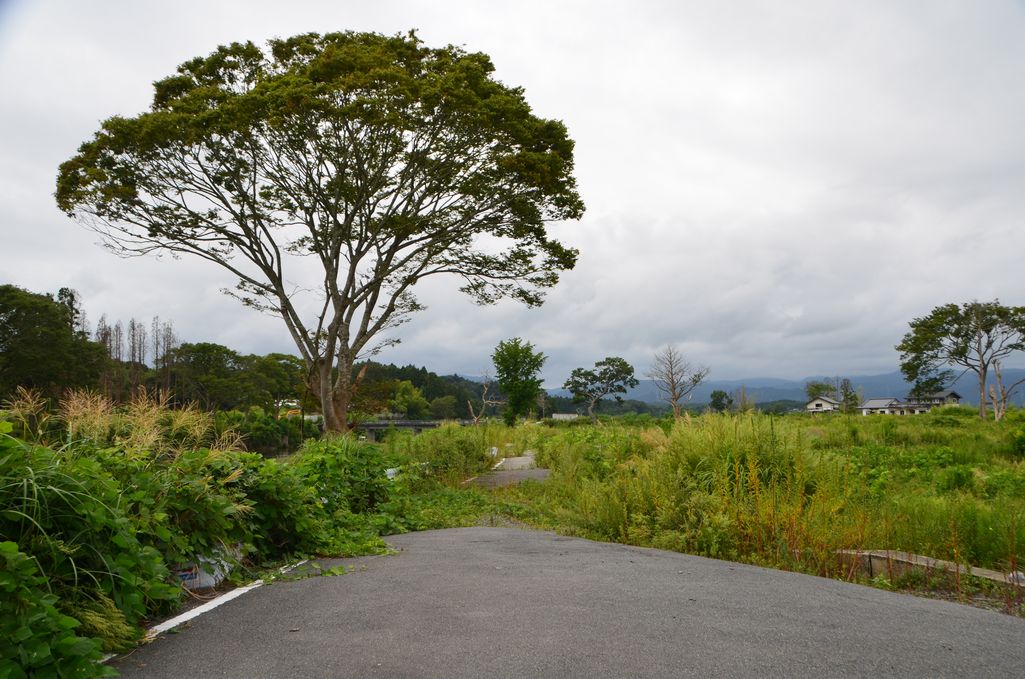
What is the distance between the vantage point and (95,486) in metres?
3.97

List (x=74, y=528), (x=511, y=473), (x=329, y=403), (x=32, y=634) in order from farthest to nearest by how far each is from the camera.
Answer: (x=329, y=403) → (x=511, y=473) → (x=74, y=528) → (x=32, y=634)

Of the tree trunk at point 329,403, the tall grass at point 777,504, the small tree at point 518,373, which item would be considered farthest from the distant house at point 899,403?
the tall grass at point 777,504

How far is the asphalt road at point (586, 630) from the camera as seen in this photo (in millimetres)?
3340

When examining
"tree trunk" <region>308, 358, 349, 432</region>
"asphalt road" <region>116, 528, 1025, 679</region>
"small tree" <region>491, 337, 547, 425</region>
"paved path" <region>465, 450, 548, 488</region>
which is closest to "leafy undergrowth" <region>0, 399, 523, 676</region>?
"asphalt road" <region>116, 528, 1025, 679</region>

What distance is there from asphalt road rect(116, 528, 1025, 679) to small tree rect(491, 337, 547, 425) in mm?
26895

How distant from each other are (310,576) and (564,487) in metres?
6.72

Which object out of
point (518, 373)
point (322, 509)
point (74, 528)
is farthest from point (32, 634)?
point (518, 373)

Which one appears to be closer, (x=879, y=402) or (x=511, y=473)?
(x=511, y=473)

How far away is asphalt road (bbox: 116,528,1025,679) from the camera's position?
11.0 ft

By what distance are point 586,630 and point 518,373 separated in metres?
28.8

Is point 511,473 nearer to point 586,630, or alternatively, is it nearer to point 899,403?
point 586,630

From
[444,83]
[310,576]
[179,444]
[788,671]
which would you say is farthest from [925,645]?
[444,83]

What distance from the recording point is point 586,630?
12.6 ft

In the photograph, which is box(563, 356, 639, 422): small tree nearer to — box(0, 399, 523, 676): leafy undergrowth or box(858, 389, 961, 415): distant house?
box(858, 389, 961, 415): distant house
